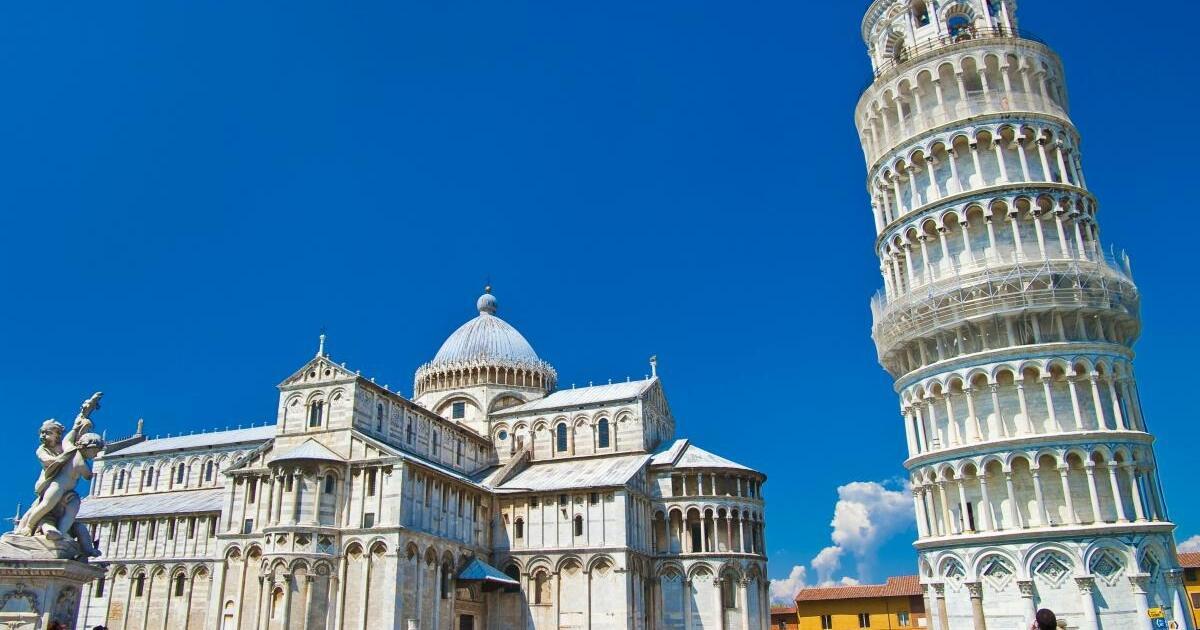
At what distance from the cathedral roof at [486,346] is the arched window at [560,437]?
6.97 meters

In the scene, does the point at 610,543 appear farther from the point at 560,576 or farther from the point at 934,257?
the point at 934,257

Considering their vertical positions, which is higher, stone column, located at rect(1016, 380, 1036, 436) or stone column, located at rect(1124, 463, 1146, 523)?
stone column, located at rect(1016, 380, 1036, 436)

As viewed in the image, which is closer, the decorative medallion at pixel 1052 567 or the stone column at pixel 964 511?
the decorative medallion at pixel 1052 567

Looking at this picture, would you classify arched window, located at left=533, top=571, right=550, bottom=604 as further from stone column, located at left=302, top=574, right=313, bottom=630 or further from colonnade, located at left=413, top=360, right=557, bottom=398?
colonnade, located at left=413, top=360, right=557, bottom=398

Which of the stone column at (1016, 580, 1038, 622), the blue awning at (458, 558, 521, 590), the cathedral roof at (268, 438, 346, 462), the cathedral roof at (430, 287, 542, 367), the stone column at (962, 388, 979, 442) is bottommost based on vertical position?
the stone column at (1016, 580, 1038, 622)

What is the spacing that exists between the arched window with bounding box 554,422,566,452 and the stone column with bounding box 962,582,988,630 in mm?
28766

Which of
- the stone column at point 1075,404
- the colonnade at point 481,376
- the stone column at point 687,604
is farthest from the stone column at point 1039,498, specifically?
the colonnade at point 481,376

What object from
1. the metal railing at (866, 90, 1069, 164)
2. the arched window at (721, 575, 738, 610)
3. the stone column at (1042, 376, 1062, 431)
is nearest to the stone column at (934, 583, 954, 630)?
the stone column at (1042, 376, 1062, 431)

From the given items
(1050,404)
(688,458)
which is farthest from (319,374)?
(1050,404)

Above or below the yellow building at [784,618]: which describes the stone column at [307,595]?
above

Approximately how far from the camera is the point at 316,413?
44156mm

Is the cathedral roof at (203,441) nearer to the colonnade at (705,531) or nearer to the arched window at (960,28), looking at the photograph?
the colonnade at (705,531)

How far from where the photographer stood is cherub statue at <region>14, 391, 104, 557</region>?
50.1 ft

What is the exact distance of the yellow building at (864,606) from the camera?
6000 cm
